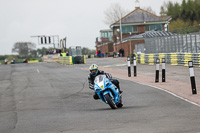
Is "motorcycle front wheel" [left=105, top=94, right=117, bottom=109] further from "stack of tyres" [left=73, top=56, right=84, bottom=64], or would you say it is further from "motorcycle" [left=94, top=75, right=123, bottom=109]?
"stack of tyres" [left=73, top=56, right=84, bottom=64]

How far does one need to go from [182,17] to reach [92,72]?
85654 millimetres

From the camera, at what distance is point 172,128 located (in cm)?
705

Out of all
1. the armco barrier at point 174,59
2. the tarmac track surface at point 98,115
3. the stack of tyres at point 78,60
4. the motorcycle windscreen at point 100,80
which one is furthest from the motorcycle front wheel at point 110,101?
the stack of tyres at point 78,60

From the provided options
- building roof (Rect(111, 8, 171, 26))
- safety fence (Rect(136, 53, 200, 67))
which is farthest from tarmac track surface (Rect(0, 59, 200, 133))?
building roof (Rect(111, 8, 171, 26))

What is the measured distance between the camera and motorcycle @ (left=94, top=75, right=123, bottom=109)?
1038 cm

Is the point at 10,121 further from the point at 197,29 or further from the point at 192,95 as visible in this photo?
the point at 197,29

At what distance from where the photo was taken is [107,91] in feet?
34.3

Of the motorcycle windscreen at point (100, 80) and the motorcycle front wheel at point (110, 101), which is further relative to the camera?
the motorcycle windscreen at point (100, 80)

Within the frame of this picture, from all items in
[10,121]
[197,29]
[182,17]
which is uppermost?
[182,17]

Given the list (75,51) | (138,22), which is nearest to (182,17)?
(138,22)

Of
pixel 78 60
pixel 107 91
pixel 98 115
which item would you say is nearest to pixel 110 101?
pixel 107 91

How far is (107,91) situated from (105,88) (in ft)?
0.32

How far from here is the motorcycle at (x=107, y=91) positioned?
1038 centimetres

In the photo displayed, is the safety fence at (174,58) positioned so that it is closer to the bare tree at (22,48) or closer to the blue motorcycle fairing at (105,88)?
the blue motorcycle fairing at (105,88)
